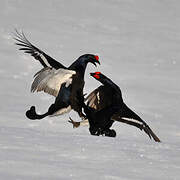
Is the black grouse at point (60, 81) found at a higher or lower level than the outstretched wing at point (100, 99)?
higher

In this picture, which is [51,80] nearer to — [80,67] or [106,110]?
[80,67]

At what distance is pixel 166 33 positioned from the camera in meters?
14.2

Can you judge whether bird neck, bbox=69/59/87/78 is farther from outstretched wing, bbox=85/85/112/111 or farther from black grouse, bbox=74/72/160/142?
outstretched wing, bbox=85/85/112/111

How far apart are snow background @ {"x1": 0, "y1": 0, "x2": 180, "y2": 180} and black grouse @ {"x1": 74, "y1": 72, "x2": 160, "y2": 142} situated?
0.53 meters

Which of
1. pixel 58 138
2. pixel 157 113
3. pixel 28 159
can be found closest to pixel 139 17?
pixel 157 113

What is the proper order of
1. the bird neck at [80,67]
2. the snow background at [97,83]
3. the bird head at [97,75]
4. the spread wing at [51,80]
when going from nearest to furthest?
the snow background at [97,83] → the spread wing at [51,80] → the bird head at [97,75] → the bird neck at [80,67]

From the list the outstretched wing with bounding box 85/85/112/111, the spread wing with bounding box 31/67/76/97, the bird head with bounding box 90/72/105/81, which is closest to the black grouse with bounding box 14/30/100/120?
the spread wing with bounding box 31/67/76/97

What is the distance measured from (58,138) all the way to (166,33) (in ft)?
32.8

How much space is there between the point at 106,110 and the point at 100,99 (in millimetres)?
237

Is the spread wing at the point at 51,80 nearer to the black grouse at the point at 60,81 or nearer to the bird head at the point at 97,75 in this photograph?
the black grouse at the point at 60,81

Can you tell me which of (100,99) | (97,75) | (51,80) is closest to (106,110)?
(100,99)

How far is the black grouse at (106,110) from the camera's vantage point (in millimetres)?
5809

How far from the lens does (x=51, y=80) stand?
A: 5.58 m

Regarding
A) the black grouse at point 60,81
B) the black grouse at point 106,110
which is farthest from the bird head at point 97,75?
the black grouse at point 60,81
